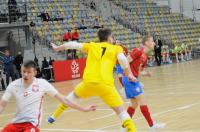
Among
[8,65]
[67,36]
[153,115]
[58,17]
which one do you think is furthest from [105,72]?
[58,17]

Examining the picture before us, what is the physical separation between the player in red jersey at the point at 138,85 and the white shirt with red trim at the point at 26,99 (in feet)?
11.1

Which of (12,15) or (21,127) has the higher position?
(12,15)

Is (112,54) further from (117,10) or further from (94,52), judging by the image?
(117,10)

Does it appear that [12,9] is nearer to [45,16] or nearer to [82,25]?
[45,16]

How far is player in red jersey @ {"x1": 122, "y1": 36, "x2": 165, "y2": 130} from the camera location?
911 cm

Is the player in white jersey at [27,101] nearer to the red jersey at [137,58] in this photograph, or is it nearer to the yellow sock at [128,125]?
the yellow sock at [128,125]

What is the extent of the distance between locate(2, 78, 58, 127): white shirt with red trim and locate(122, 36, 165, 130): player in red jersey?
3382 mm

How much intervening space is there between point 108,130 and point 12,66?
14996 millimetres

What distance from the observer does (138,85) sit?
9258mm

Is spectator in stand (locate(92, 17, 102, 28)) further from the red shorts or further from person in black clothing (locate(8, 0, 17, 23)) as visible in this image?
the red shorts

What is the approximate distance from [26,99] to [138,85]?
3.61m

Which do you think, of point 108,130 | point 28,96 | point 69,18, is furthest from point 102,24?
point 28,96

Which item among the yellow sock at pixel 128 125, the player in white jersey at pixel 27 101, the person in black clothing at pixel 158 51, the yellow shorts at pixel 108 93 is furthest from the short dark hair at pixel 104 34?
the person in black clothing at pixel 158 51

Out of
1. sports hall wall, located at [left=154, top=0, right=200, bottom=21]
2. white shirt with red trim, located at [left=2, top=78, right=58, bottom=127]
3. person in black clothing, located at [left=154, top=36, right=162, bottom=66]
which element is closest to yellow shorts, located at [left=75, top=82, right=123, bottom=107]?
white shirt with red trim, located at [left=2, top=78, right=58, bottom=127]
